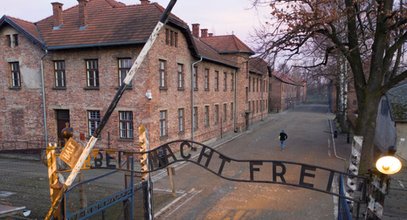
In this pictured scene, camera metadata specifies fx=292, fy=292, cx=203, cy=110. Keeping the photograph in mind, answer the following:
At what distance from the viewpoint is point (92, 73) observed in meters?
17.0

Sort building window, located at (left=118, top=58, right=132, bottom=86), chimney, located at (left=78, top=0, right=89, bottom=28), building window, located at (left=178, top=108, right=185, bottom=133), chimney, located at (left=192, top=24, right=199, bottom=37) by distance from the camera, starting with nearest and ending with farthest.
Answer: building window, located at (left=118, top=58, right=132, bottom=86), chimney, located at (left=78, top=0, right=89, bottom=28), building window, located at (left=178, top=108, right=185, bottom=133), chimney, located at (left=192, top=24, right=199, bottom=37)

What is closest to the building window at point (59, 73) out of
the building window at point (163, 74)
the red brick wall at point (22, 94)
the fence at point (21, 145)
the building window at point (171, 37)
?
the red brick wall at point (22, 94)

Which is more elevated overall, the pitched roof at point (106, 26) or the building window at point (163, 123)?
the pitched roof at point (106, 26)

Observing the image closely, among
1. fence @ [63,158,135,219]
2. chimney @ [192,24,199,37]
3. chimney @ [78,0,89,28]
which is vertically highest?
chimney @ [192,24,199,37]

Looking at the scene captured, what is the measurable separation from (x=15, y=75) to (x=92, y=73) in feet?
20.8

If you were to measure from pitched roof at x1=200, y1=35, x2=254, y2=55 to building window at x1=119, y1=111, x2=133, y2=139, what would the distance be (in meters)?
15.8

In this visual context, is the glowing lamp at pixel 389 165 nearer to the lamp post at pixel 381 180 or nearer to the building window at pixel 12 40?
the lamp post at pixel 381 180

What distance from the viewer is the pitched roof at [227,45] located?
29.3m

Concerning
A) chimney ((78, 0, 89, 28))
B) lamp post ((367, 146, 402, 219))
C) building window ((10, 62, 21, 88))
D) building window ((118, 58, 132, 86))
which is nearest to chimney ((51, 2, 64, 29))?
chimney ((78, 0, 89, 28))

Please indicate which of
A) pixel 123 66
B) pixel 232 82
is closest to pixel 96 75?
pixel 123 66

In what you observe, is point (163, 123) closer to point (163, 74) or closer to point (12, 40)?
point (163, 74)

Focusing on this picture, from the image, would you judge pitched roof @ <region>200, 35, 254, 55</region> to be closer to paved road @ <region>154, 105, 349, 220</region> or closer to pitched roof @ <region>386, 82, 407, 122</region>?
pitched roof @ <region>386, 82, 407, 122</region>

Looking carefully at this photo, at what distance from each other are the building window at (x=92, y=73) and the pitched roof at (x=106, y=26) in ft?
3.72

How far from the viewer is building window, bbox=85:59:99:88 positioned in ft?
55.2
